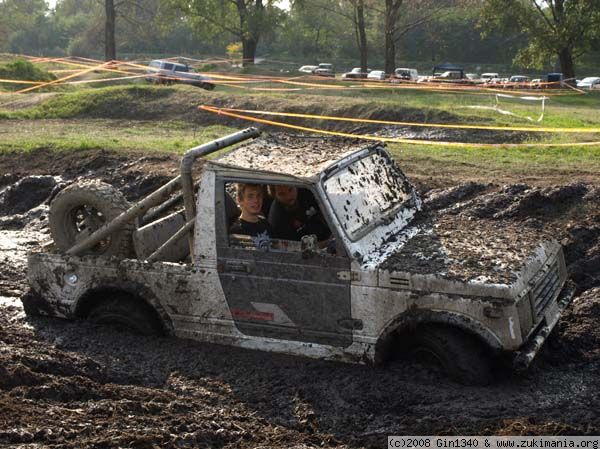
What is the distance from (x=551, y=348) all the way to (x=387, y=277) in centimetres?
174

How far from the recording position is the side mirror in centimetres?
700

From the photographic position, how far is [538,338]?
22.5ft

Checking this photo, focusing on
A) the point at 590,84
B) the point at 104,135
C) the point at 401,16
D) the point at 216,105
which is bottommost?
the point at 104,135

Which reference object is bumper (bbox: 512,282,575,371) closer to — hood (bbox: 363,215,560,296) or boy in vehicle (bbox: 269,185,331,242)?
hood (bbox: 363,215,560,296)

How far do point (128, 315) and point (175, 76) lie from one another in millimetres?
30401

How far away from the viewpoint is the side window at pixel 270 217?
7.29 meters

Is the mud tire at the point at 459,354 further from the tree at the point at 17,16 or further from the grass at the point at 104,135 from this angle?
the tree at the point at 17,16

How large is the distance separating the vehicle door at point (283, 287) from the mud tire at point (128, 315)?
2.83ft

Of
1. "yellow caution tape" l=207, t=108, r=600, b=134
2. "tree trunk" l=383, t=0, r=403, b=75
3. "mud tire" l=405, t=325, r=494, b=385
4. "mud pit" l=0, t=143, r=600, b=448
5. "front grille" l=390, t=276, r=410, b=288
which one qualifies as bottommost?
"mud pit" l=0, t=143, r=600, b=448

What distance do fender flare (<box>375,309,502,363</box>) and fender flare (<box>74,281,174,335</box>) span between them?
1893 mm

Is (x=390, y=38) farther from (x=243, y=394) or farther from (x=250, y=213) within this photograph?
(x=243, y=394)

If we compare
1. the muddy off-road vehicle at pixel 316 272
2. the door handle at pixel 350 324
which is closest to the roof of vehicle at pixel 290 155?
the muddy off-road vehicle at pixel 316 272

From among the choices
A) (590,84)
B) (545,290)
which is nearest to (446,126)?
(545,290)

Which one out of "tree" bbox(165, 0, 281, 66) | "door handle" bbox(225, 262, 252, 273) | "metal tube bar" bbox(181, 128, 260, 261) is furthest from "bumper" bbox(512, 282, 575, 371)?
"tree" bbox(165, 0, 281, 66)
